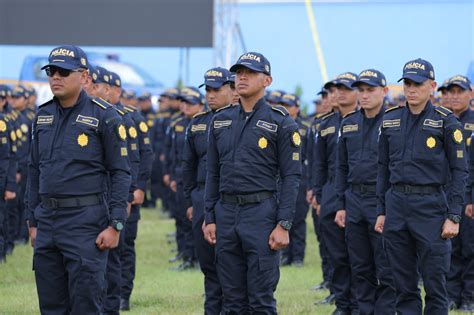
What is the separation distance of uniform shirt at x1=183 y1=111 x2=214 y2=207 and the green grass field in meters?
1.39

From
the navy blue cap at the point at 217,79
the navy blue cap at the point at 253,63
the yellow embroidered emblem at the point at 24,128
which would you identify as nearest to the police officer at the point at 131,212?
the navy blue cap at the point at 217,79

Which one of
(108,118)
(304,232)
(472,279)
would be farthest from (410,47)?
(108,118)

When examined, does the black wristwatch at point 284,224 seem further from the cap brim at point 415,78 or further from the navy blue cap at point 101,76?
the navy blue cap at point 101,76

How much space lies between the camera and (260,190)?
8.30 m

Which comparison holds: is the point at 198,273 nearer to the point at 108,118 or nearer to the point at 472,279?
the point at 472,279

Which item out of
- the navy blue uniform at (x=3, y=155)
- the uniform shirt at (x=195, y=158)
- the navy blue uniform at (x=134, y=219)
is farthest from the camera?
the navy blue uniform at (x=3, y=155)

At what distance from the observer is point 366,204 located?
10.1 metres

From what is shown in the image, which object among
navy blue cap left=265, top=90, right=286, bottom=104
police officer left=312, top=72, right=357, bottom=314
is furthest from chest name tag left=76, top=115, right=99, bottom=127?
navy blue cap left=265, top=90, right=286, bottom=104

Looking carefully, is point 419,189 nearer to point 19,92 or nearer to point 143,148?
point 143,148

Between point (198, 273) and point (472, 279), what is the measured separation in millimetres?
4449

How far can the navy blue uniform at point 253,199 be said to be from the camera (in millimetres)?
8211

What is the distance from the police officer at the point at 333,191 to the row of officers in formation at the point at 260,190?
0.02m

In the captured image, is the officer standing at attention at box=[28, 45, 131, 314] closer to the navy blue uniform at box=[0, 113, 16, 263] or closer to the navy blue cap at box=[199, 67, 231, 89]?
the navy blue cap at box=[199, 67, 231, 89]

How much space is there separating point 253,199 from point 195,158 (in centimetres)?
291
